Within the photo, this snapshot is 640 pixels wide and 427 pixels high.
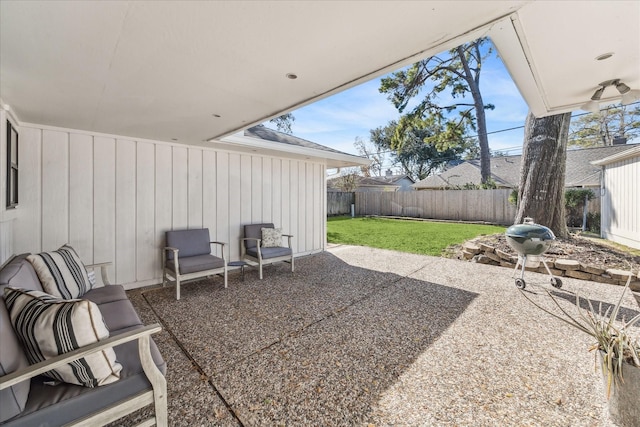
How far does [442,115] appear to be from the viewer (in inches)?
489

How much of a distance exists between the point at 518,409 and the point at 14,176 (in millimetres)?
5391

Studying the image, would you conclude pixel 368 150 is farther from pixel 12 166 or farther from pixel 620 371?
pixel 620 371

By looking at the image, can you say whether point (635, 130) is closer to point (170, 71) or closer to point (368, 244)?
point (368, 244)

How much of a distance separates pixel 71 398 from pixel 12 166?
10.3 feet

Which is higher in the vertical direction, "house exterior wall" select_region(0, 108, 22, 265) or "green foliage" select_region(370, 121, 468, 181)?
"green foliage" select_region(370, 121, 468, 181)

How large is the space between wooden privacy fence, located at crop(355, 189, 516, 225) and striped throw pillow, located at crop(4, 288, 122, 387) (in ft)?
42.7

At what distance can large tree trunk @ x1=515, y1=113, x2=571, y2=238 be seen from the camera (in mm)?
5613

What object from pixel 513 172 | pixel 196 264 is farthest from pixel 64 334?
pixel 513 172

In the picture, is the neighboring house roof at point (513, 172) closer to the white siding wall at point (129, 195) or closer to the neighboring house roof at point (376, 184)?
the neighboring house roof at point (376, 184)

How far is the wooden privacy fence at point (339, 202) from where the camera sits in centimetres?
1536

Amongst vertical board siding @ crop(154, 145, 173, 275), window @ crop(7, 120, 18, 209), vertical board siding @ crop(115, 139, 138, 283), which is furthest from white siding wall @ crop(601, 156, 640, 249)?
window @ crop(7, 120, 18, 209)

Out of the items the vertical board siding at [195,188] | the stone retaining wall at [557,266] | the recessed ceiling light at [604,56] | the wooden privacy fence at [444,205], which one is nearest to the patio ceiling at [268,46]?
the recessed ceiling light at [604,56]

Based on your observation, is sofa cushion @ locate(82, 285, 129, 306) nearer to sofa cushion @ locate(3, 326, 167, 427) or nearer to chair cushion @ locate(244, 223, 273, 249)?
sofa cushion @ locate(3, 326, 167, 427)

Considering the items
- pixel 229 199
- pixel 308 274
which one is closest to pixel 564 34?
pixel 308 274
